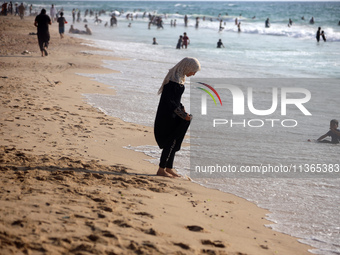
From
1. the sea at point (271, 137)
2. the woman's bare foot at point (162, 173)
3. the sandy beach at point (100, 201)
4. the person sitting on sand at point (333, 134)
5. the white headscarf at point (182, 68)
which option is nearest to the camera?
the sandy beach at point (100, 201)

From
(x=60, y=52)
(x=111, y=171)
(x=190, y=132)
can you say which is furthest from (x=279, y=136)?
(x=60, y=52)

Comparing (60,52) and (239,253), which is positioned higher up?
(60,52)

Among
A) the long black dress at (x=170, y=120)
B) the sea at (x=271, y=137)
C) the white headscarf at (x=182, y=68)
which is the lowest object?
the sea at (x=271, y=137)

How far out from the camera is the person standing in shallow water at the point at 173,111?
5.82 meters

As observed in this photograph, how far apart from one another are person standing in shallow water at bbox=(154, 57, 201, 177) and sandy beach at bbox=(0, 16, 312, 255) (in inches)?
19.6

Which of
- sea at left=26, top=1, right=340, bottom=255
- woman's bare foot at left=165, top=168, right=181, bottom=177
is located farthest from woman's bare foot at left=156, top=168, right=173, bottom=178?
sea at left=26, top=1, right=340, bottom=255

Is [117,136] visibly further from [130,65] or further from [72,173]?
[130,65]

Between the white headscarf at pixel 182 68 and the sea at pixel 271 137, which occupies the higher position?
the white headscarf at pixel 182 68

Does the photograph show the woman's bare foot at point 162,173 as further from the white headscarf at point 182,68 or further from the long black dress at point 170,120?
the white headscarf at point 182,68

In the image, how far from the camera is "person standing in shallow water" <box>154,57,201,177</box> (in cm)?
582

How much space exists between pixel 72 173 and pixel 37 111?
3.75 m

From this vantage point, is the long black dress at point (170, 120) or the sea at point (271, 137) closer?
the sea at point (271, 137)

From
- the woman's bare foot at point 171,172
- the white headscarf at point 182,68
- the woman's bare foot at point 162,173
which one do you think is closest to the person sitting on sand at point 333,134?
the woman's bare foot at point 171,172

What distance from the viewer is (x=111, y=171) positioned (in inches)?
242
